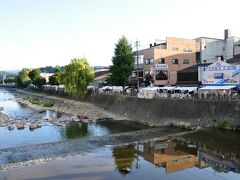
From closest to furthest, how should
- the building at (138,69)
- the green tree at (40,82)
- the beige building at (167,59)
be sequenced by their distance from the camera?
the beige building at (167,59) < the building at (138,69) < the green tree at (40,82)

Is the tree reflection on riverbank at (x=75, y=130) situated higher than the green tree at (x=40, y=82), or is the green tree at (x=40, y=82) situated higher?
the green tree at (x=40, y=82)

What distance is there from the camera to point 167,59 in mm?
68625

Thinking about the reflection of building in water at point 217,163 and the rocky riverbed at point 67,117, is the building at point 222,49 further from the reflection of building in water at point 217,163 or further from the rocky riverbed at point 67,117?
the reflection of building in water at point 217,163

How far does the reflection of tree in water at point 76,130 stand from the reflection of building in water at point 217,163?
17001mm

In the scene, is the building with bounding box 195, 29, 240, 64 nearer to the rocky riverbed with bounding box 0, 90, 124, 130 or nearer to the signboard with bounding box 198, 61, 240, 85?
the signboard with bounding box 198, 61, 240, 85

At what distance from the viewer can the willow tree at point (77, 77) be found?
71250mm

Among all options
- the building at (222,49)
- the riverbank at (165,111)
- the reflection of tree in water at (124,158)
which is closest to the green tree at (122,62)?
the riverbank at (165,111)

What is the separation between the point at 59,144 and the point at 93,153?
5145 mm

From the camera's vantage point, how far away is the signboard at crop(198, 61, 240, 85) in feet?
153

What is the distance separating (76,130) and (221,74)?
75.8 feet

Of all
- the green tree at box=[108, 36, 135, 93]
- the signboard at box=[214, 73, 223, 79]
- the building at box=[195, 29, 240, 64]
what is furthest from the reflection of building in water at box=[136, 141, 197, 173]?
the building at box=[195, 29, 240, 64]

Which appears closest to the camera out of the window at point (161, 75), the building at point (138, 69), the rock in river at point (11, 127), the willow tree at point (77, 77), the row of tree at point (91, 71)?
the rock in river at point (11, 127)

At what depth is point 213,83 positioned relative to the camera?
48969mm

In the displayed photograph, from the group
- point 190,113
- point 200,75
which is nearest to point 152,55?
point 200,75
